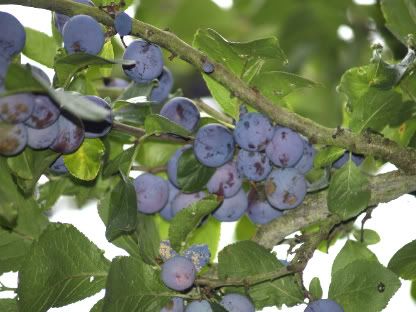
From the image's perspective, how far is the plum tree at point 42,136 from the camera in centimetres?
98

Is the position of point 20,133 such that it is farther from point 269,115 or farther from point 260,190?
point 260,190

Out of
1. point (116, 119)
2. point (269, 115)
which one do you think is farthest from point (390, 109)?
point (116, 119)

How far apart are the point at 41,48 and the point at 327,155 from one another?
0.54 m

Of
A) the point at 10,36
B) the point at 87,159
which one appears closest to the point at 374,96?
the point at 87,159

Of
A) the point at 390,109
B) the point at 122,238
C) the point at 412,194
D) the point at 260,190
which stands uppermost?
the point at 390,109

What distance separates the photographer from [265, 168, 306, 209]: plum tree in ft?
4.05

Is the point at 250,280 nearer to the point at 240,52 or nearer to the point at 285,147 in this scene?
the point at 285,147

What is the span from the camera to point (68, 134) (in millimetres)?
1022

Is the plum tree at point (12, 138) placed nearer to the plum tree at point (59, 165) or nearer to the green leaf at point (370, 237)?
the plum tree at point (59, 165)

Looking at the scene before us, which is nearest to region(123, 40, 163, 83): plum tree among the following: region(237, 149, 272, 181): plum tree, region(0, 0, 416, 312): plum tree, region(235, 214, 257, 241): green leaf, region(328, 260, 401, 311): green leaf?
region(0, 0, 416, 312): plum tree

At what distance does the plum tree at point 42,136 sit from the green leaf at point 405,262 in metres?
0.57

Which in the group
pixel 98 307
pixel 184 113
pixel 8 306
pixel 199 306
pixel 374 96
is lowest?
pixel 8 306

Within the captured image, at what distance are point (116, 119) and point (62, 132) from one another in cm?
14

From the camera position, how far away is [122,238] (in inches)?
48.6
